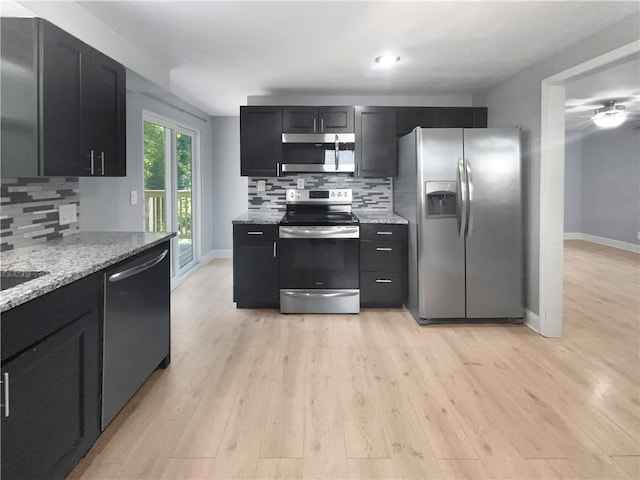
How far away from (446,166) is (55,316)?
3.11 meters

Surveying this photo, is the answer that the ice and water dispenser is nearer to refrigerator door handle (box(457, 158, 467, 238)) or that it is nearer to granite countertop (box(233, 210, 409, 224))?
refrigerator door handle (box(457, 158, 467, 238))

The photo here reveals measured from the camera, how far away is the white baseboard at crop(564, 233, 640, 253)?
25.6ft

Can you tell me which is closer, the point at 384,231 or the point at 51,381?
the point at 51,381

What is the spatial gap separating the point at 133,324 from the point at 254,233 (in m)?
2.05

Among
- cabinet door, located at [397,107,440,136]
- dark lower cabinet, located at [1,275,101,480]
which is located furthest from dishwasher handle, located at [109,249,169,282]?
cabinet door, located at [397,107,440,136]

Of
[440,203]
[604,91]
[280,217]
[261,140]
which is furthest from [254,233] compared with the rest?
[604,91]

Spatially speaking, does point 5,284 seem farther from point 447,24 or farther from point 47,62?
point 447,24

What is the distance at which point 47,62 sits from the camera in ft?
6.50

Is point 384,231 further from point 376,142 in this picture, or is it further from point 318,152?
point 318,152

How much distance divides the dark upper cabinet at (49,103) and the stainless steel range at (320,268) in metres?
2.06

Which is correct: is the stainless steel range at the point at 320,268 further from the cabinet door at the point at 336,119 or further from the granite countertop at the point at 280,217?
the cabinet door at the point at 336,119

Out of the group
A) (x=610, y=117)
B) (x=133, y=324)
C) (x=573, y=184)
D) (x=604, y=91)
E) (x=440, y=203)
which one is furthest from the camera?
(x=573, y=184)

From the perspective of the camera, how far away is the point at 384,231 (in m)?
4.25

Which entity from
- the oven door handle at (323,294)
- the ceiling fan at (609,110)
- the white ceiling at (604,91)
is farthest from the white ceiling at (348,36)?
the ceiling fan at (609,110)
